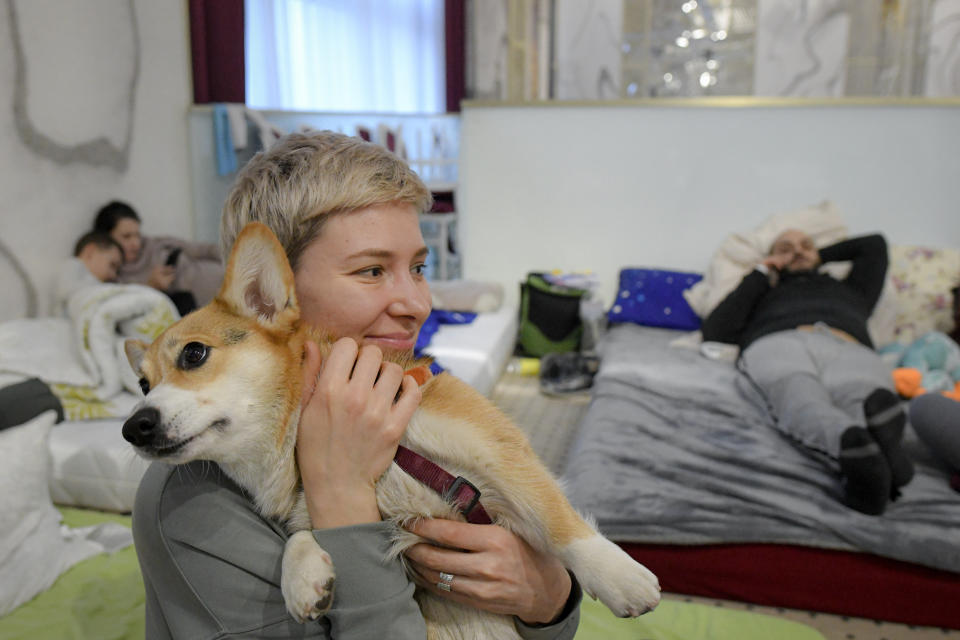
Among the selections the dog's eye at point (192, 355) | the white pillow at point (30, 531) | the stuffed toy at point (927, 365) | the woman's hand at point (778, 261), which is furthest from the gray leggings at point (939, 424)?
the white pillow at point (30, 531)

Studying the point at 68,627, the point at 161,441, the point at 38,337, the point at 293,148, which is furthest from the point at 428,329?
the point at 161,441

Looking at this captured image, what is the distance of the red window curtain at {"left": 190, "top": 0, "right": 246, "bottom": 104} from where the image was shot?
4.27m

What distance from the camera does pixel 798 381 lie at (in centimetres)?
232

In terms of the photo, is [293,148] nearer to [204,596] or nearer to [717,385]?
[204,596]

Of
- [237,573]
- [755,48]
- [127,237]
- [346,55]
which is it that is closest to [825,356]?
[237,573]

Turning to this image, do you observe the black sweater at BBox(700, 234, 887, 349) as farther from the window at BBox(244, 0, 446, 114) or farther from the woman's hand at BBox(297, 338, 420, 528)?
the window at BBox(244, 0, 446, 114)

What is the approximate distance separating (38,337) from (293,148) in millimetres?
2247

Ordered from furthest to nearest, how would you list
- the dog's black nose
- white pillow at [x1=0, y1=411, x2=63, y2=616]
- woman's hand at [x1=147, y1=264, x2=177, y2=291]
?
woman's hand at [x1=147, y1=264, x2=177, y2=291]
white pillow at [x1=0, y1=411, x2=63, y2=616]
the dog's black nose

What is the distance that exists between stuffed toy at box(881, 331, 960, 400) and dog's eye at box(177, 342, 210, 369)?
2.77m

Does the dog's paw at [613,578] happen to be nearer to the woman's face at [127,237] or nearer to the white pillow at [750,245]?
the white pillow at [750,245]

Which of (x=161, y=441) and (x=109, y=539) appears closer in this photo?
(x=161, y=441)

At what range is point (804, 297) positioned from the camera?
3096mm

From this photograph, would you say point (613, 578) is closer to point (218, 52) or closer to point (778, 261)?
point (778, 261)

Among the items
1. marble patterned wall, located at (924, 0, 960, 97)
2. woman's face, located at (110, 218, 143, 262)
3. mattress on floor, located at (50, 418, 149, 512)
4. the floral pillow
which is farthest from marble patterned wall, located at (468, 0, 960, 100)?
mattress on floor, located at (50, 418, 149, 512)
